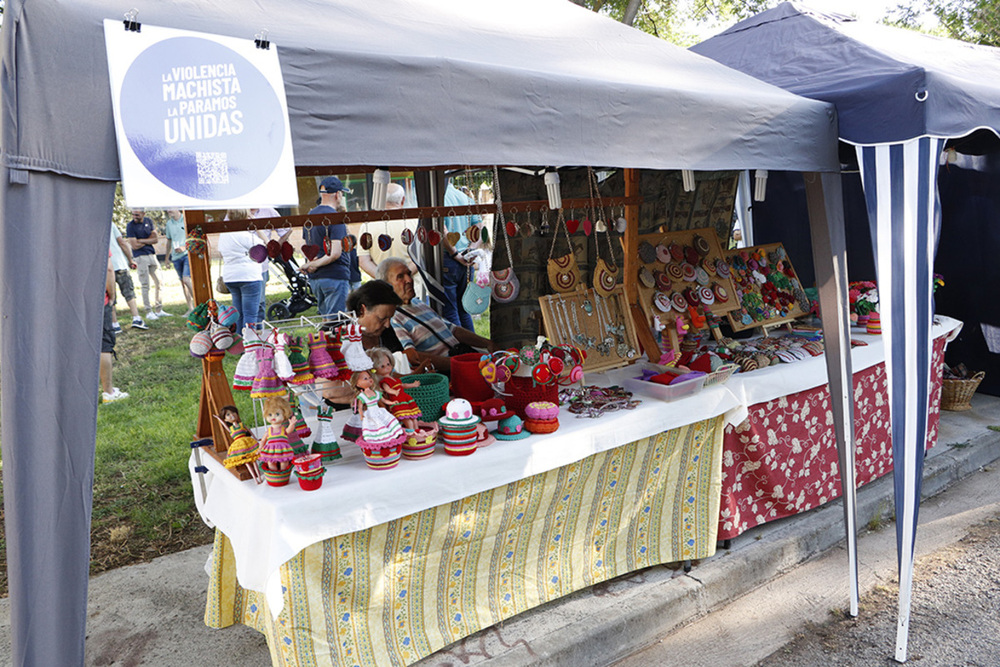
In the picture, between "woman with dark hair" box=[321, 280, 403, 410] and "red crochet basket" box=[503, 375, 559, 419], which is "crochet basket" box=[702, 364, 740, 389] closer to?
"red crochet basket" box=[503, 375, 559, 419]

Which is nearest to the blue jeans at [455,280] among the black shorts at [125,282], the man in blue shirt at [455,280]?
the man in blue shirt at [455,280]

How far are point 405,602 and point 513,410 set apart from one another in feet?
2.42

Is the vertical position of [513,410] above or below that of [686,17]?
below

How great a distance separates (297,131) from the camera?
61.4 inches

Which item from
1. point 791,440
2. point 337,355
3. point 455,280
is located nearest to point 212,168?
point 337,355

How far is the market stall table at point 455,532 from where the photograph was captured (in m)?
2.07

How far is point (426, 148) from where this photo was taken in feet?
5.76

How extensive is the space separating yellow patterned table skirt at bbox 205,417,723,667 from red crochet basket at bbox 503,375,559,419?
261 millimetres

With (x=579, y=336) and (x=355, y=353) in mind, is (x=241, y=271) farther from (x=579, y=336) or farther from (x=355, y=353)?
(x=355, y=353)

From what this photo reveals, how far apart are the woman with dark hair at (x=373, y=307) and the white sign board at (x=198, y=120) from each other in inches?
58.1

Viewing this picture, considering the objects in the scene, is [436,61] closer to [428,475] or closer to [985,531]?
[428,475]

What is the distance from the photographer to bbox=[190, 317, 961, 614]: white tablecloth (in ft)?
6.49

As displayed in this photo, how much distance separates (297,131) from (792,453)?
260cm

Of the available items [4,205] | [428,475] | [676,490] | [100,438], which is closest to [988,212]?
[676,490]
